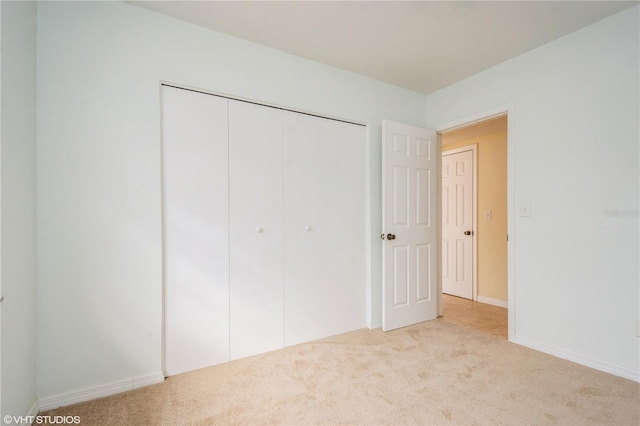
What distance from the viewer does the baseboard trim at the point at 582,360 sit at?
6.38ft

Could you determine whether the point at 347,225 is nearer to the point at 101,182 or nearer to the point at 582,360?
the point at 101,182

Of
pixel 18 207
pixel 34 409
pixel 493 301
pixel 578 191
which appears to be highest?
pixel 578 191

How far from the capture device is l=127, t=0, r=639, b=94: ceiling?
1.92m

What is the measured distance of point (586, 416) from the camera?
62.1 inches

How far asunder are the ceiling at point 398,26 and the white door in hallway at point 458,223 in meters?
1.88

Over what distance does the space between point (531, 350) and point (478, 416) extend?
1.20 meters

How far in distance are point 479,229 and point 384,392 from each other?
3.10 metres

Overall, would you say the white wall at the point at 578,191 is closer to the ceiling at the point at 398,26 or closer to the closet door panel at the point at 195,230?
the ceiling at the point at 398,26

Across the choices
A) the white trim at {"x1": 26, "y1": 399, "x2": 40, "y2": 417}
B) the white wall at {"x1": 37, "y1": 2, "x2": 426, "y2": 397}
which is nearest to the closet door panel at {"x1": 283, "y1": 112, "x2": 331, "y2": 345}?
the white wall at {"x1": 37, "y1": 2, "x2": 426, "y2": 397}

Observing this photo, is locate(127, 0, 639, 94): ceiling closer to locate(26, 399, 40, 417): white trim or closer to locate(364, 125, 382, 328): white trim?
locate(364, 125, 382, 328): white trim

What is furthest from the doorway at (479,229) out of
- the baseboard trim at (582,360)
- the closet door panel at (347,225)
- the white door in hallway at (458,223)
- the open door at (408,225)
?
the closet door panel at (347,225)

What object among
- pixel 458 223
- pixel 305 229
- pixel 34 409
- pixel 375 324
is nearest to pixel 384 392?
pixel 375 324

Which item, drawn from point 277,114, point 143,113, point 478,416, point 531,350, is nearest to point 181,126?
point 143,113

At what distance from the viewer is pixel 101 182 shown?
5.96 feet
